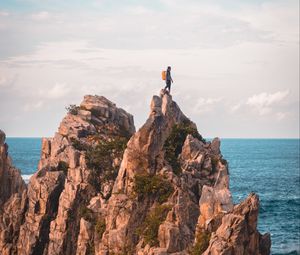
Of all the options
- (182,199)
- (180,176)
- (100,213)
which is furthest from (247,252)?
(100,213)

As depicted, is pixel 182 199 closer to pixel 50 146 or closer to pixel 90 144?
pixel 90 144

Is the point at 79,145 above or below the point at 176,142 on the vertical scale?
below

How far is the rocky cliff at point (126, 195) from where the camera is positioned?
54.6 meters

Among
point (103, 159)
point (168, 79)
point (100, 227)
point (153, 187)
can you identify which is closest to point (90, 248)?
point (100, 227)

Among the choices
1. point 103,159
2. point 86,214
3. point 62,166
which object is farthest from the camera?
point 62,166

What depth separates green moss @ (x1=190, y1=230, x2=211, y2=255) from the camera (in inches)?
2058

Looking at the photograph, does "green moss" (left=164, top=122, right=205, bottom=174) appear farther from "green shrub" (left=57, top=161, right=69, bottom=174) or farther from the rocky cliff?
"green shrub" (left=57, top=161, right=69, bottom=174)

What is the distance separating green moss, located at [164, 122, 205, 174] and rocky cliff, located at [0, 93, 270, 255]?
0.37 ft

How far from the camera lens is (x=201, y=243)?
2062 inches

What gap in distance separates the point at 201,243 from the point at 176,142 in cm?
1871

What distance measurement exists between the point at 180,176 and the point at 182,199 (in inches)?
176

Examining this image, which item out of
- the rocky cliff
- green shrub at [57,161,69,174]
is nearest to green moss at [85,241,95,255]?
the rocky cliff

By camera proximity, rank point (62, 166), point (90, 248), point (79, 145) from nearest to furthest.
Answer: point (90, 248) → point (62, 166) → point (79, 145)

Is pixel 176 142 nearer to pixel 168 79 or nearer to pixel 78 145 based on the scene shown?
pixel 168 79
